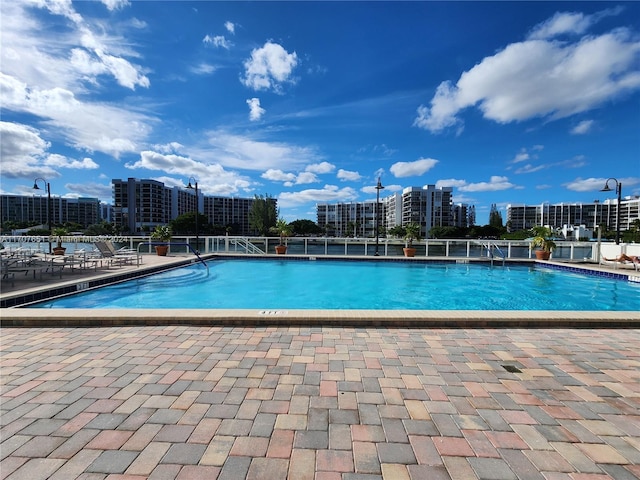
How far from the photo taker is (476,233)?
82625 millimetres

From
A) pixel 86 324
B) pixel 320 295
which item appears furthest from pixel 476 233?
pixel 86 324

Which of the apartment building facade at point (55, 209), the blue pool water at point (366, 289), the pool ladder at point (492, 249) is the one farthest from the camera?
the apartment building facade at point (55, 209)

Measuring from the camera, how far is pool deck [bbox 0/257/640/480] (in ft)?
5.10

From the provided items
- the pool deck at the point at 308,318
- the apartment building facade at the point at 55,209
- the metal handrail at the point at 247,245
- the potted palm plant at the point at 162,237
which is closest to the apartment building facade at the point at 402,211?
the metal handrail at the point at 247,245

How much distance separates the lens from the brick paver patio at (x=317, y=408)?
1.55 metres

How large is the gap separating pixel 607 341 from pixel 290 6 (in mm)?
9906

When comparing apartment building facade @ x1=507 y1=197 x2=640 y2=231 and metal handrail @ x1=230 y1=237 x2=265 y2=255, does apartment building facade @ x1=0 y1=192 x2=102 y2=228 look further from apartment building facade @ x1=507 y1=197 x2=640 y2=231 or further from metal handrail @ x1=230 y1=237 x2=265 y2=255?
apartment building facade @ x1=507 y1=197 x2=640 y2=231

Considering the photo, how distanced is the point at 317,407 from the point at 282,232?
13.1 meters

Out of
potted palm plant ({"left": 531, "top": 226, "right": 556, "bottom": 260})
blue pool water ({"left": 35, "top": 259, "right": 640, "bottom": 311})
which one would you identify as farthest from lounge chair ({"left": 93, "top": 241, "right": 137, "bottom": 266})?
potted palm plant ({"left": 531, "top": 226, "right": 556, "bottom": 260})

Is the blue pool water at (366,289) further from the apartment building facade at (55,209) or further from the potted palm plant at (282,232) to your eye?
the apartment building facade at (55,209)

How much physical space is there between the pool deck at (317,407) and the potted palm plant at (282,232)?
35.9 feet

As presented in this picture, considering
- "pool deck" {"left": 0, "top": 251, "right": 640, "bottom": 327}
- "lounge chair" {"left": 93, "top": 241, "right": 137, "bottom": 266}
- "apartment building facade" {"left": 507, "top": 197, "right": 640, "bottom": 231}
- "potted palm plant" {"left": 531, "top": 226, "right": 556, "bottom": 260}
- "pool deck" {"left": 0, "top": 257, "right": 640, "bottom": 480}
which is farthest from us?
"apartment building facade" {"left": 507, "top": 197, "right": 640, "bottom": 231}

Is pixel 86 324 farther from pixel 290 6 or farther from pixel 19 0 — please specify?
pixel 290 6

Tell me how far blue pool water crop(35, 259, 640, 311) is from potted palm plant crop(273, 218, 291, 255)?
2.18m
